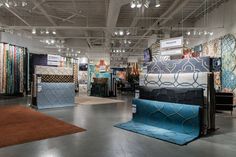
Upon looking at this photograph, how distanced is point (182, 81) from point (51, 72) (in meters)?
6.45

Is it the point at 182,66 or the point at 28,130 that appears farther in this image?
the point at 182,66

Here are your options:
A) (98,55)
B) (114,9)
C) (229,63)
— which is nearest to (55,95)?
(114,9)

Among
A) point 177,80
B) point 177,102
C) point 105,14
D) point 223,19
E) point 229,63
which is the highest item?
point 105,14

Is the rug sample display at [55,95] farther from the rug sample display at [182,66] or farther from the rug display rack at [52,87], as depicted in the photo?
the rug sample display at [182,66]

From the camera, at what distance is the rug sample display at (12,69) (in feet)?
41.5

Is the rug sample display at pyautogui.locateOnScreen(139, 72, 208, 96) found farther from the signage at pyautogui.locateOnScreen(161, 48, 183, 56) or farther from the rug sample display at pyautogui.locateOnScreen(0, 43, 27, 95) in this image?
the rug sample display at pyautogui.locateOnScreen(0, 43, 27, 95)

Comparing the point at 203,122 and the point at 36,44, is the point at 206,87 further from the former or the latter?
the point at 36,44

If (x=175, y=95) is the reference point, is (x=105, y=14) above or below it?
above

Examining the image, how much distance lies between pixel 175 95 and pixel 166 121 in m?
0.71

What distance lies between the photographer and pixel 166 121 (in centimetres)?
545

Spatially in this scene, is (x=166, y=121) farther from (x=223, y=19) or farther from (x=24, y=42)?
(x=24, y=42)

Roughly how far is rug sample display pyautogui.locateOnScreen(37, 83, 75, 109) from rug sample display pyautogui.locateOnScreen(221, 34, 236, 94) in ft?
24.5

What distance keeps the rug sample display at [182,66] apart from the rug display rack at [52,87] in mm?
5161

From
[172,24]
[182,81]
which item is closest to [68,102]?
[182,81]
